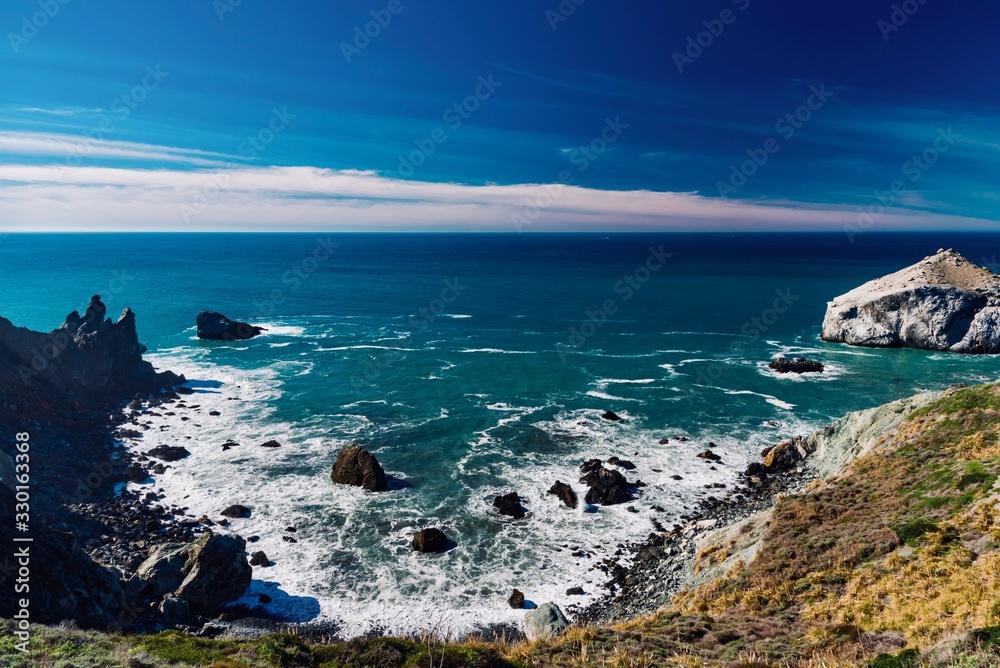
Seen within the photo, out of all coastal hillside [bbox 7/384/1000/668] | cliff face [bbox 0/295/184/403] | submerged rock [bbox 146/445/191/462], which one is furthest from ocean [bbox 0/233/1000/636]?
coastal hillside [bbox 7/384/1000/668]

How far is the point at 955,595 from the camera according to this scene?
18.4m

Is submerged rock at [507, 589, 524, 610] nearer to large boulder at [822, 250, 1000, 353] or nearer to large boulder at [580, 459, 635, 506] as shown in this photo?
large boulder at [580, 459, 635, 506]

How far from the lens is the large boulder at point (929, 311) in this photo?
8050cm

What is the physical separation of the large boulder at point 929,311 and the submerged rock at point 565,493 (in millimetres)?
71401

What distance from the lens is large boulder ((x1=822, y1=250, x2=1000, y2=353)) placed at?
264 feet

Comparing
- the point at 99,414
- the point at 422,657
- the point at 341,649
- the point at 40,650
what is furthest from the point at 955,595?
the point at 99,414

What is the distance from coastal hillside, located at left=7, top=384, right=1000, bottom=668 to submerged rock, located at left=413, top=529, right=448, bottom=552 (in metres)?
14.1

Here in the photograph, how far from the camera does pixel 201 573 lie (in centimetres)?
2952

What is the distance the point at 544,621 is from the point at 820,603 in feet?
41.8

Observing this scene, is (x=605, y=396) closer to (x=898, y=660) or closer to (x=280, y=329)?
(x=898, y=660)

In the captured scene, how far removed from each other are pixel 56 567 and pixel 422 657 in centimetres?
1939

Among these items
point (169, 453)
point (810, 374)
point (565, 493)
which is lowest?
point (565, 493)

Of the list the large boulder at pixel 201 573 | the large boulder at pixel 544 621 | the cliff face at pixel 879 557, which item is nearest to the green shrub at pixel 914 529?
the cliff face at pixel 879 557

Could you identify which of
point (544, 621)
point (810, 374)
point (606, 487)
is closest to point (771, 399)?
point (810, 374)
